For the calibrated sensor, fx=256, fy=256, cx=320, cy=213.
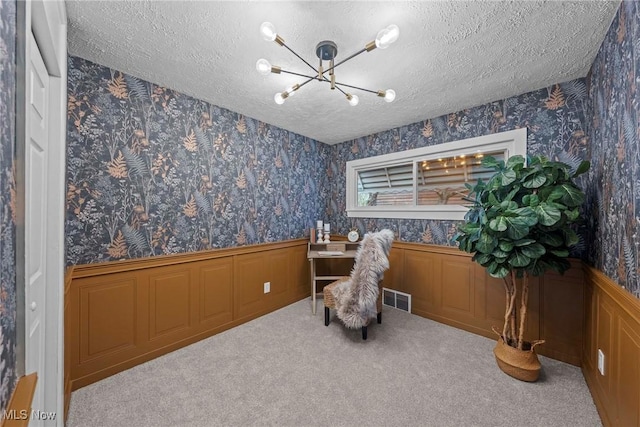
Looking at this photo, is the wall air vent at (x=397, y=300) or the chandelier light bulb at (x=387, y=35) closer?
the chandelier light bulb at (x=387, y=35)

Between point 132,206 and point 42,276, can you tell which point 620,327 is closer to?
point 42,276

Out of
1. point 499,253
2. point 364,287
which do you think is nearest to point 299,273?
point 364,287

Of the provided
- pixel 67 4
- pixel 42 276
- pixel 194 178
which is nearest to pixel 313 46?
pixel 67 4

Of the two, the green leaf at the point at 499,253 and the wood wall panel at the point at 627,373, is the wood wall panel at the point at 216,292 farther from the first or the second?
the wood wall panel at the point at 627,373

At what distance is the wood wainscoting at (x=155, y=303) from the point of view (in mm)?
1845

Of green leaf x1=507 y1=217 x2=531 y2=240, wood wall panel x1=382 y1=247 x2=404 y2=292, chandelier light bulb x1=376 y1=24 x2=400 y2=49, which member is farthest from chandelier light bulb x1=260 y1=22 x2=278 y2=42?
wood wall panel x1=382 y1=247 x2=404 y2=292

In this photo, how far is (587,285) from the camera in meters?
1.96

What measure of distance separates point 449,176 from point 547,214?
1.41m

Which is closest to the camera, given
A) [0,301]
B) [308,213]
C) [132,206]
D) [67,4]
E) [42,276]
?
[0,301]

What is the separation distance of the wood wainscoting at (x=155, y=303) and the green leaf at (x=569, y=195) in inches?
107

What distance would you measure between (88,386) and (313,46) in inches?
112

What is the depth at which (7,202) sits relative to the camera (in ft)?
2.35

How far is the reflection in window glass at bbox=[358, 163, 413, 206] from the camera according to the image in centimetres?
335

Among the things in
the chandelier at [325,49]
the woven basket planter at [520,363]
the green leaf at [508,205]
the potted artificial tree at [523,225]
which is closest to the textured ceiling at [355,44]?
the chandelier at [325,49]
